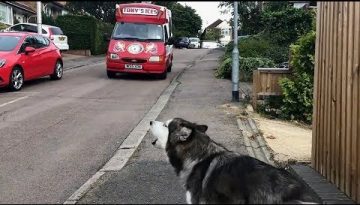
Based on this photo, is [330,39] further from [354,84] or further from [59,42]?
[59,42]

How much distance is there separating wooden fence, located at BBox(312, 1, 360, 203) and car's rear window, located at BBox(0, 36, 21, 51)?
1250 cm

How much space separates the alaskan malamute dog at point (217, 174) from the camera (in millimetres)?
4324

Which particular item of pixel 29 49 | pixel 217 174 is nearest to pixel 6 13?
pixel 29 49

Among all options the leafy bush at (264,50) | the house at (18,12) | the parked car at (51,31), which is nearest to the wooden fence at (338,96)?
the leafy bush at (264,50)

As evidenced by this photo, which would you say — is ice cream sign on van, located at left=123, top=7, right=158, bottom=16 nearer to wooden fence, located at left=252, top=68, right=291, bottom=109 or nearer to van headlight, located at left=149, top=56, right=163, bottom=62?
van headlight, located at left=149, top=56, right=163, bottom=62

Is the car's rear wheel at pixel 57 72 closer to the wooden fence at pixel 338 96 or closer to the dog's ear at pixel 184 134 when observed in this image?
the wooden fence at pixel 338 96

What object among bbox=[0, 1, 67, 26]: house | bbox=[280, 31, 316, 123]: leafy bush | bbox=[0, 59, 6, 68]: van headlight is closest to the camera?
bbox=[280, 31, 316, 123]: leafy bush

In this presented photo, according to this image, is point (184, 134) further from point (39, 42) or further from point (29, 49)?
point (39, 42)

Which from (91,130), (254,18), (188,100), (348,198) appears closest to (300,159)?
(348,198)

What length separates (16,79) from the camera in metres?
16.1

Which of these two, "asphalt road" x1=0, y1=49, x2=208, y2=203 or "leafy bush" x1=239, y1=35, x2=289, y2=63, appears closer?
"asphalt road" x1=0, y1=49, x2=208, y2=203

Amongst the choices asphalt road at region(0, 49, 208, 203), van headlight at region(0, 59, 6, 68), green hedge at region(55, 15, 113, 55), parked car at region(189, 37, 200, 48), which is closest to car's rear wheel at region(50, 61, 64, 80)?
asphalt road at region(0, 49, 208, 203)

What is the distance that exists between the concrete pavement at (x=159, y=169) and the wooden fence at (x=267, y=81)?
3.44ft

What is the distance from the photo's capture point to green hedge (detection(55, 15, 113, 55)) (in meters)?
40.2
